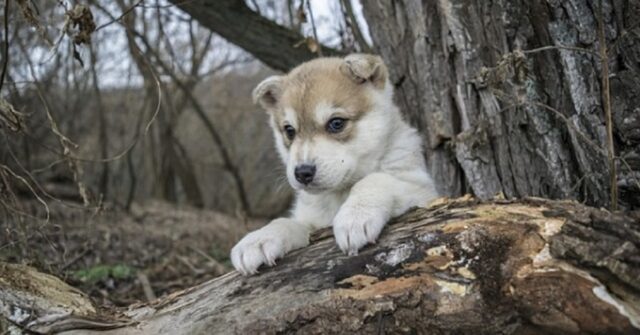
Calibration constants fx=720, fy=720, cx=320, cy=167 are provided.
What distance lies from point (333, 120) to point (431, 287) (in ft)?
5.56

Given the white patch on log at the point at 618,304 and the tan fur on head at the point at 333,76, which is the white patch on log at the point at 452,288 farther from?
the tan fur on head at the point at 333,76

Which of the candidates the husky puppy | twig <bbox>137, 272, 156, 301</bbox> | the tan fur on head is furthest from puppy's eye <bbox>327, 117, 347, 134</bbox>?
twig <bbox>137, 272, 156, 301</bbox>

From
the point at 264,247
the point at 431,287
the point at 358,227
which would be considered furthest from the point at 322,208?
the point at 431,287

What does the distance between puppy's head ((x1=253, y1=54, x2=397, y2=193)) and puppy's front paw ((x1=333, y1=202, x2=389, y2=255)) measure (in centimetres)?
77

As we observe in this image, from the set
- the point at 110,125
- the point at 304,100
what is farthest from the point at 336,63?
the point at 110,125

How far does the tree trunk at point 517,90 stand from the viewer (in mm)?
3615

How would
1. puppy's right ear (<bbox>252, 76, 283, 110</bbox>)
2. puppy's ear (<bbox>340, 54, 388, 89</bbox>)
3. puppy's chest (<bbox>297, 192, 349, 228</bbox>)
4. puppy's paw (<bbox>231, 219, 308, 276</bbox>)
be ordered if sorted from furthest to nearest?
puppy's right ear (<bbox>252, 76, 283, 110</bbox>), puppy's ear (<bbox>340, 54, 388, 89</bbox>), puppy's chest (<bbox>297, 192, 349, 228</bbox>), puppy's paw (<bbox>231, 219, 308, 276</bbox>)

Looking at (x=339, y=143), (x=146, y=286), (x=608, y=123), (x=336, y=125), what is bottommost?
(x=146, y=286)

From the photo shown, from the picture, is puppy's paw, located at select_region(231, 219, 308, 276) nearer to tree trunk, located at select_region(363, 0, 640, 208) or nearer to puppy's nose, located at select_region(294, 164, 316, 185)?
puppy's nose, located at select_region(294, 164, 316, 185)

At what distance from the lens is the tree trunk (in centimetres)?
362

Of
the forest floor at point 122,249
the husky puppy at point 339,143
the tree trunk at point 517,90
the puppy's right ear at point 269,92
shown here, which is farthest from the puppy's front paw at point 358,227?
the puppy's right ear at point 269,92

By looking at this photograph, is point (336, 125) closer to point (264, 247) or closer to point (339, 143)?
point (339, 143)

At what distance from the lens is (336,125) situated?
13.8 ft

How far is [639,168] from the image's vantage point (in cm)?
354
